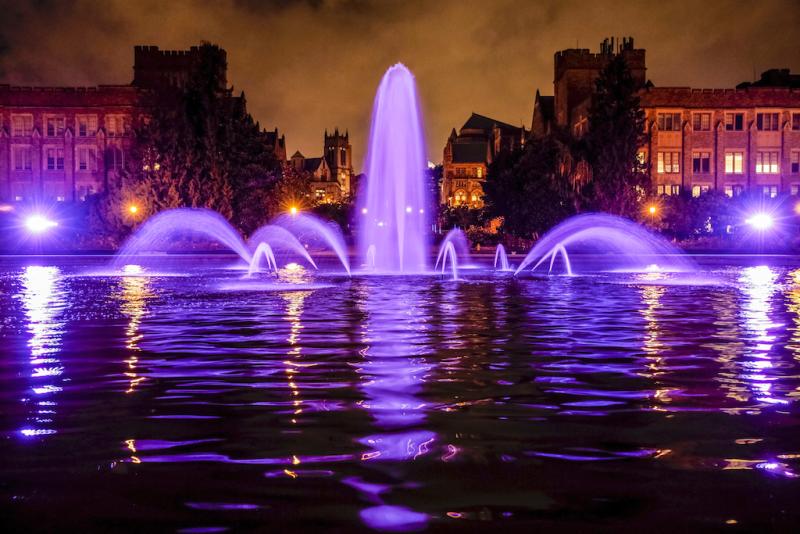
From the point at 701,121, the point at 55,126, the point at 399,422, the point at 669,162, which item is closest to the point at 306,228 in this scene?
the point at 55,126

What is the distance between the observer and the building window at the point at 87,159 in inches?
3487

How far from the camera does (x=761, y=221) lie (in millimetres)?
65062

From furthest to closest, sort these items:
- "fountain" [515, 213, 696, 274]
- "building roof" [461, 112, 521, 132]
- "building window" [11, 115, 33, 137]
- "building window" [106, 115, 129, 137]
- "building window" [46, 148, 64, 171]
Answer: "building roof" [461, 112, 521, 132] < "building window" [106, 115, 129, 137] < "building window" [11, 115, 33, 137] < "building window" [46, 148, 64, 171] < "fountain" [515, 213, 696, 274]

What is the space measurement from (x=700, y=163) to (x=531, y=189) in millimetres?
23706

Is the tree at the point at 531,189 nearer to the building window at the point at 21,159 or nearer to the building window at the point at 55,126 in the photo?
the building window at the point at 55,126

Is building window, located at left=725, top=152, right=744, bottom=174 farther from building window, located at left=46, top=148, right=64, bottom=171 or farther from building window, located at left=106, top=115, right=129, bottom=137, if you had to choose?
building window, located at left=46, top=148, right=64, bottom=171

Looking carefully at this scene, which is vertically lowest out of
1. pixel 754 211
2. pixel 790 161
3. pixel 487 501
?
pixel 487 501

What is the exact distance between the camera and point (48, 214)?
7531cm

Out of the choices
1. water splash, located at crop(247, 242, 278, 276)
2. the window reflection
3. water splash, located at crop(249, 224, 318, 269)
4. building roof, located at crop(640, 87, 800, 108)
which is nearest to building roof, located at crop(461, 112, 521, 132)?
building roof, located at crop(640, 87, 800, 108)

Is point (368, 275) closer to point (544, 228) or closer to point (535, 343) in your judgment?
point (535, 343)

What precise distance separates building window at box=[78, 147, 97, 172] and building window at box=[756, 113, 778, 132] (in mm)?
64905

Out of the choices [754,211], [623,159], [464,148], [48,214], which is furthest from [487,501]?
[464,148]

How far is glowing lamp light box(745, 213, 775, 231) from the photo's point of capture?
6400 centimetres

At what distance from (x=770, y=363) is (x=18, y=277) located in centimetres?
2629
